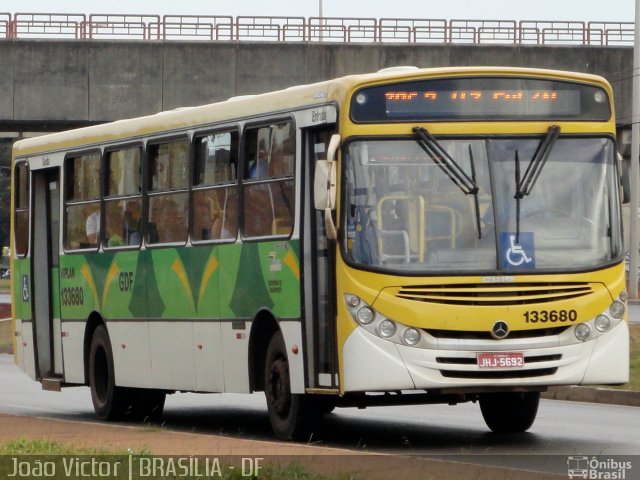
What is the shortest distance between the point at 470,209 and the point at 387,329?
3.91 feet

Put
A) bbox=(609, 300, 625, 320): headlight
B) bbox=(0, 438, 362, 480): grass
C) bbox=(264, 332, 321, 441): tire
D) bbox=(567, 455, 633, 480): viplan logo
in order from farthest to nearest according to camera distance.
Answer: bbox=(264, 332, 321, 441): tire → bbox=(609, 300, 625, 320): headlight → bbox=(567, 455, 633, 480): viplan logo → bbox=(0, 438, 362, 480): grass

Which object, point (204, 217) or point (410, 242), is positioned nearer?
point (410, 242)

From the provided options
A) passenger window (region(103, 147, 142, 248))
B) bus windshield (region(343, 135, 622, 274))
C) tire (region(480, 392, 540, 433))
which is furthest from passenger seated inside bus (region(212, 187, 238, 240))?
tire (region(480, 392, 540, 433))

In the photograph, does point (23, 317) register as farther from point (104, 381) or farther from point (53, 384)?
point (104, 381)

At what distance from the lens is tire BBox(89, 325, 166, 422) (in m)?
18.8

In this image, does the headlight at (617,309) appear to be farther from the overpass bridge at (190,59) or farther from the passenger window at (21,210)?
the overpass bridge at (190,59)

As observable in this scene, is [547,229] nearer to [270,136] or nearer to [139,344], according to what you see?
[270,136]

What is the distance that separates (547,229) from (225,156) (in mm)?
3509

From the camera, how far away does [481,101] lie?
14.5m

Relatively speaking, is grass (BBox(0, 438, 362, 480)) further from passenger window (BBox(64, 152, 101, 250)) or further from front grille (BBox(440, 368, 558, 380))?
passenger window (BBox(64, 152, 101, 250))

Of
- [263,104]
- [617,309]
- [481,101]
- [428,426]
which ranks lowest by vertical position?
[428,426]

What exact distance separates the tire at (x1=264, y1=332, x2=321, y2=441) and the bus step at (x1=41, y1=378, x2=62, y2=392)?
5096 mm

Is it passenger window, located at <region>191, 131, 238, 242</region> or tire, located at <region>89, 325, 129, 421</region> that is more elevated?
passenger window, located at <region>191, 131, 238, 242</region>

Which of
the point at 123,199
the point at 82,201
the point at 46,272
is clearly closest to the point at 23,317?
the point at 46,272
